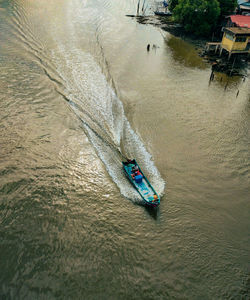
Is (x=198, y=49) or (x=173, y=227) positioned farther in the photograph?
(x=198, y=49)

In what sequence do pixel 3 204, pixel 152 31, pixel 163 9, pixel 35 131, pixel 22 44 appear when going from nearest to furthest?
pixel 3 204
pixel 35 131
pixel 22 44
pixel 152 31
pixel 163 9

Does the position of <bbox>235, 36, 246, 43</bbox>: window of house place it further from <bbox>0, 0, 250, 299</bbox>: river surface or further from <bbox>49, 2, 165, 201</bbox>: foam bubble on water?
<bbox>49, 2, 165, 201</bbox>: foam bubble on water

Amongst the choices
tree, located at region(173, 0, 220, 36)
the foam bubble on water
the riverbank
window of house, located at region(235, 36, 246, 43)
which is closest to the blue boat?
the foam bubble on water

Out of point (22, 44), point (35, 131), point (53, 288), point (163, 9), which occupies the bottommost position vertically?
point (53, 288)

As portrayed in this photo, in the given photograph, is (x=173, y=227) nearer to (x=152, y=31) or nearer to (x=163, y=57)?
(x=163, y=57)

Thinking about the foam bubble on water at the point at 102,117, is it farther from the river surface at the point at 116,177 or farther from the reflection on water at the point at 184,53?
the reflection on water at the point at 184,53

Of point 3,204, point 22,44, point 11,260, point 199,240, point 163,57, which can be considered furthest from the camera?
point 163,57

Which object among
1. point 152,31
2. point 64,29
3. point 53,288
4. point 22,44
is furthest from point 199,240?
point 152,31
